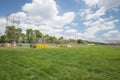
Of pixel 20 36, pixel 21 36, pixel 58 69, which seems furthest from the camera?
pixel 21 36

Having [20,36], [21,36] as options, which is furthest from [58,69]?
[21,36]

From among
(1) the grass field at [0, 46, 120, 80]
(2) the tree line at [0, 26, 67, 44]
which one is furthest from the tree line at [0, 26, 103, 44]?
(1) the grass field at [0, 46, 120, 80]

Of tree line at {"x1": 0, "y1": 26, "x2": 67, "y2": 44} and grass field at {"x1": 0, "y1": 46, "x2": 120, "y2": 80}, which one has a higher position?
tree line at {"x1": 0, "y1": 26, "x2": 67, "y2": 44}

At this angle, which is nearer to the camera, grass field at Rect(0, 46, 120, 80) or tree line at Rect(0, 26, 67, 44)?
grass field at Rect(0, 46, 120, 80)

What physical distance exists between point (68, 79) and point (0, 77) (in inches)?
113

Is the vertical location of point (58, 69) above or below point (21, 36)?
below

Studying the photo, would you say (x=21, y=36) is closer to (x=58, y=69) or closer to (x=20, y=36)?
(x=20, y=36)

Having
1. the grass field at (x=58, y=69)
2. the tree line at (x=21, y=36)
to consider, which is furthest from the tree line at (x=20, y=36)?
the grass field at (x=58, y=69)

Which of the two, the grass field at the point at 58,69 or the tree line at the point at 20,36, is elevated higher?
the tree line at the point at 20,36

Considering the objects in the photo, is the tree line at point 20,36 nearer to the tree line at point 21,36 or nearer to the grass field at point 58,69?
the tree line at point 21,36

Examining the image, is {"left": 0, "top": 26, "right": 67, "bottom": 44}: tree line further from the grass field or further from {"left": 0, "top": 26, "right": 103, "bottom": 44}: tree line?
the grass field

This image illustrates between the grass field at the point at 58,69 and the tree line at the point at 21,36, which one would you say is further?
the tree line at the point at 21,36

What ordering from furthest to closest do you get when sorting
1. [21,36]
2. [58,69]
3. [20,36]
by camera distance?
[21,36] < [20,36] < [58,69]

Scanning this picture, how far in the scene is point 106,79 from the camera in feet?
18.5
